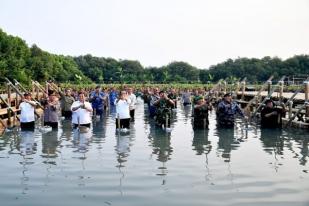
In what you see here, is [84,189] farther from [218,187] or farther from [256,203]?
[256,203]

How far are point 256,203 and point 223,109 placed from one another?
1110 cm

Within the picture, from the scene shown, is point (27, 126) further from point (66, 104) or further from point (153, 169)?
point (153, 169)

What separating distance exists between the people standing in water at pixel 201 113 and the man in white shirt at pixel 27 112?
623 cm

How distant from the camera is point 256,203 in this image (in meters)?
8.02

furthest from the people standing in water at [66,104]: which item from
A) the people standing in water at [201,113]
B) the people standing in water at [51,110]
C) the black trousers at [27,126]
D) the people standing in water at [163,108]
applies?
the people standing in water at [201,113]

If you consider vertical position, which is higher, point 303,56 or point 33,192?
point 303,56

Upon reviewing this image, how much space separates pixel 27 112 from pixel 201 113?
265 inches

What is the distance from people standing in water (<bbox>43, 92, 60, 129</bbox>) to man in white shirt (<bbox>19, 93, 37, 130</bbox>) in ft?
1.69

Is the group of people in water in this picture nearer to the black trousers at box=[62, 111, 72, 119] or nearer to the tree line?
the black trousers at box=[62, 111, 72, 119]

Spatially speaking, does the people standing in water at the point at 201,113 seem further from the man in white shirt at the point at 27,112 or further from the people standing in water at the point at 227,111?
the man in white shirt at the point at 27,112

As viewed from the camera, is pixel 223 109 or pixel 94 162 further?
pixel 223 109

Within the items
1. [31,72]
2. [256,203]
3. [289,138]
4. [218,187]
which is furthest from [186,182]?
[31,72]

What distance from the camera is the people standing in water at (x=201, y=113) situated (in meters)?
19.0

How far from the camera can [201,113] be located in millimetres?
19406
